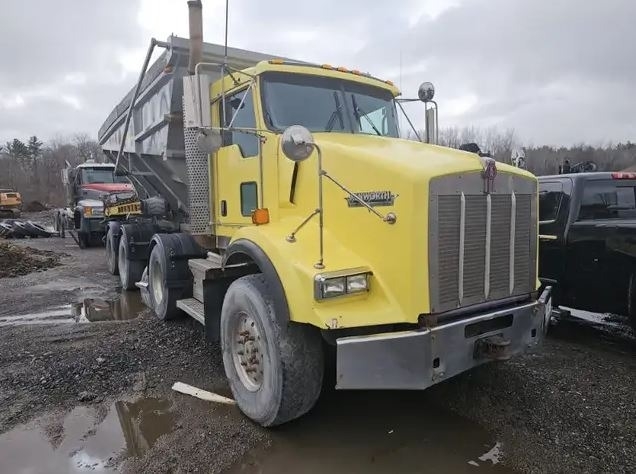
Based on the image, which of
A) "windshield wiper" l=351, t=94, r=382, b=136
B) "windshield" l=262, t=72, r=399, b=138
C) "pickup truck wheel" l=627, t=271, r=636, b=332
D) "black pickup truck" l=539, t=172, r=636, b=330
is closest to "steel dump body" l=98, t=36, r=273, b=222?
"windshield" l=262, t=72, r=399, b=138

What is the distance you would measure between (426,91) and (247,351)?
358cm

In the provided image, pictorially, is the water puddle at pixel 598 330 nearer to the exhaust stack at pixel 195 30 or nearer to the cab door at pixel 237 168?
the cab door at pixel 237 168

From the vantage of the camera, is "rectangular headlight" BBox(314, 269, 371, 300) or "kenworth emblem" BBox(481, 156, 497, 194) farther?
"kenworth emblem" BBox(481, 156, 497, 194)

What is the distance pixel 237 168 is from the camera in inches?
→ 201

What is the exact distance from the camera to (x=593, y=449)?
339 cm

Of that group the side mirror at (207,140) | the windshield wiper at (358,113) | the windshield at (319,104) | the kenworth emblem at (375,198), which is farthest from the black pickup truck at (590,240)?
the side mirror at (207,140)

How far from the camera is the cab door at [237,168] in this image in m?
4.76

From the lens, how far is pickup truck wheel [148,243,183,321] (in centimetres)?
623

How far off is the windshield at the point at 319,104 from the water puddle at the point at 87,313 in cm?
404

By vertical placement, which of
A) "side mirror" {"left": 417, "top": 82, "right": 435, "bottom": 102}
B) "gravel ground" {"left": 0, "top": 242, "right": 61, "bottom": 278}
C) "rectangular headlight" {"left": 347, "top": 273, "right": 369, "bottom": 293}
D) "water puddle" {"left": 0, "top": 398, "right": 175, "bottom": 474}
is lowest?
"water puddle" {"left": 0, "top": 398, "right": 175, "bottom": 474}

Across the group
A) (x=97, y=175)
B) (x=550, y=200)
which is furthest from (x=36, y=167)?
(x=550, y=200)

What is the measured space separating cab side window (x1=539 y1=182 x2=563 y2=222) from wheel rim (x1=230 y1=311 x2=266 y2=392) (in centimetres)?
401

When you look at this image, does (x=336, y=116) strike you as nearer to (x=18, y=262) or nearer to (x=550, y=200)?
(x=550, y=200)

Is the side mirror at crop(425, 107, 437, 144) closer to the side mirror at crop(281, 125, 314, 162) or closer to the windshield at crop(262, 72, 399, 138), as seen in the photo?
the windshield at crop(262, 72, 399, 138)
